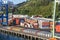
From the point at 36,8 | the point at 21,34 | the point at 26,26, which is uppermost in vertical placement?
the point at 36,8

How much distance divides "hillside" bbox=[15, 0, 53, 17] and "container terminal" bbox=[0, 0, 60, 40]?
22.9 inches

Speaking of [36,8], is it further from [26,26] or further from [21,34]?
[21,34]

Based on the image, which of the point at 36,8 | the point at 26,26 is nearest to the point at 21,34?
the point at 26,26

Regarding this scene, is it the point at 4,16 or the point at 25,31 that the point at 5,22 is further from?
the point at 25,31

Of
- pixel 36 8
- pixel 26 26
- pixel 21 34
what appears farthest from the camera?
pixel 36 8

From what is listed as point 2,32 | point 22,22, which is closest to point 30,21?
point 22,22

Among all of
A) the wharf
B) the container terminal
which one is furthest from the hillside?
the wharf

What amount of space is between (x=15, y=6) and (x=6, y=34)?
665 cm

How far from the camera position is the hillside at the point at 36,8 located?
86.7 feet

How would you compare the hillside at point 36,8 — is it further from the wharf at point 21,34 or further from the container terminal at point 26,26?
the wharf at point 21,34

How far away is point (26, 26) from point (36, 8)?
3.21 meters

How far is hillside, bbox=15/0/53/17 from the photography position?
26422mm

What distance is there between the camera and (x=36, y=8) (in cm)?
2894

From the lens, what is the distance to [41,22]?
24094mm
